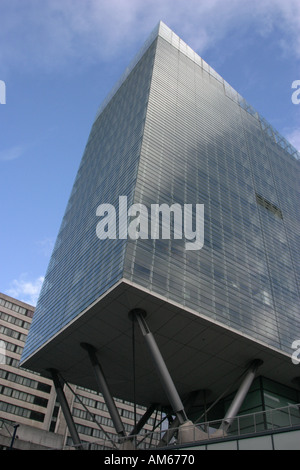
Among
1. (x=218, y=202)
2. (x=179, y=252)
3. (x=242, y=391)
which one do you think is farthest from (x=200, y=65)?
(x=242, y=391)

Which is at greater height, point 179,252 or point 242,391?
point 179,252

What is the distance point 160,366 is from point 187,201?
17.7m

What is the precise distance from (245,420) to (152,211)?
67.5ft

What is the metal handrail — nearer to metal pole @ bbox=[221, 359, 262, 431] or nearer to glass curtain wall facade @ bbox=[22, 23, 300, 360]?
metal pole @ bbox=[221, 359, 262, 431]

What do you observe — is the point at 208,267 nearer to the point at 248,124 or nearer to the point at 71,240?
the point at 71,240

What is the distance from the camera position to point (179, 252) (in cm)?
3975

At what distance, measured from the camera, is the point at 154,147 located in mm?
47344

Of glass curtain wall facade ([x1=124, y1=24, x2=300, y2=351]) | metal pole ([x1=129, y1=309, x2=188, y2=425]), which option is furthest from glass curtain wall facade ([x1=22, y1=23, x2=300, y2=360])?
metal pole ([x1=129, y1=309, x2=188, y2=425])

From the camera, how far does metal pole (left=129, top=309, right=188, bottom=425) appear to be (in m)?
33.4

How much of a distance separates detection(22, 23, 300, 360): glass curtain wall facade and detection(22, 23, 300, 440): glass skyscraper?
0.17 meters

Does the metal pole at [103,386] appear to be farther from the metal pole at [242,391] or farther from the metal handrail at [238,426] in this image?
the metal pole at [242,391]

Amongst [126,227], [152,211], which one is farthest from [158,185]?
[126,227]

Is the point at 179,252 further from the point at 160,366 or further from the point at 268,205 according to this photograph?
the point at 268,205

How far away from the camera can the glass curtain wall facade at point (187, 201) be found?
38969 millimetres
